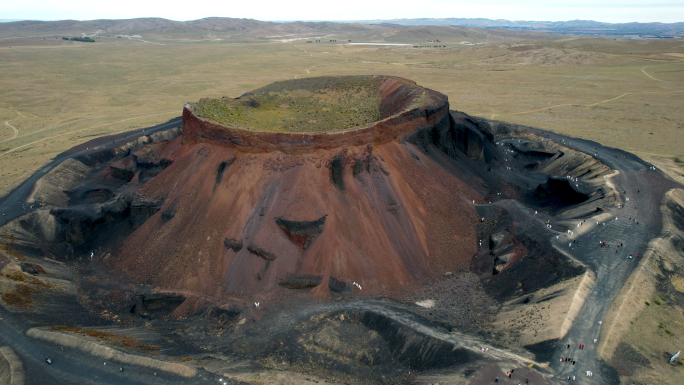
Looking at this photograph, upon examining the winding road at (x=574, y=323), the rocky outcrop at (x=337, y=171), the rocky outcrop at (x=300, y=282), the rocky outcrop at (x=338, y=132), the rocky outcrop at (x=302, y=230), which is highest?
the rocky outcrop at (x=338, y=132)

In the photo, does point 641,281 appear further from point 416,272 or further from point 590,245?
point 416,272

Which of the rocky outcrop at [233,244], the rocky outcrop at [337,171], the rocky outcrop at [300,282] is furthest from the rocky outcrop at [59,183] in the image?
the rocky outcrop at [337,171]

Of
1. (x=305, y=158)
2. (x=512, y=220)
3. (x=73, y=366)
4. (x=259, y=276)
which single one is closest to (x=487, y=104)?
(x=512, y=220)

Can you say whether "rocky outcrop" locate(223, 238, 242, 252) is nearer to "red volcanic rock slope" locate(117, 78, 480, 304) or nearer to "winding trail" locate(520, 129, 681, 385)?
"red volcanic rock slope" locate(117, 78, 480, 304)

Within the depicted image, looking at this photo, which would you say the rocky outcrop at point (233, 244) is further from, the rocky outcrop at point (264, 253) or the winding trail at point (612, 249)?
the winding trail at point (612, 249)

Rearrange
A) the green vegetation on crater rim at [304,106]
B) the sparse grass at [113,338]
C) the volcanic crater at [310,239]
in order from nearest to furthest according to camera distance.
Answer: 1. the sparse grass at [113,338]
2. the volcanic crater at [310,239]
3. the green vegetation on crater rim at [304,106]

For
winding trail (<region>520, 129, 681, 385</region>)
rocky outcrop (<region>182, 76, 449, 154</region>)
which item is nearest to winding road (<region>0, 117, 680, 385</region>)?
winding trail (<region>520, 129, 681, 385</region>)
